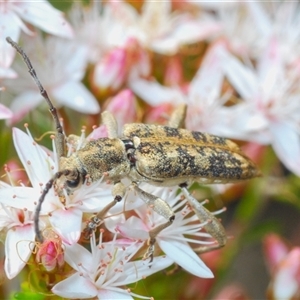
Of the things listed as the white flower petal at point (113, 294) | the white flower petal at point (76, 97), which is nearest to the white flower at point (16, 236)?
the white flower petal at point (113, 294)

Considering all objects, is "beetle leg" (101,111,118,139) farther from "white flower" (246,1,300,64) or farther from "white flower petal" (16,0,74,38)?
"white flower" (246,1,300,64)

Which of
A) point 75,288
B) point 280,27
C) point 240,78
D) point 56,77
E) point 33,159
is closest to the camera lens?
point 75,288

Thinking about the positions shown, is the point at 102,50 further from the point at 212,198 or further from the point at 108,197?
the point at 108,197

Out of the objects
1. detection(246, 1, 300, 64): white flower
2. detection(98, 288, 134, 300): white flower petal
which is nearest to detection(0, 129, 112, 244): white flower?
detection(98, 288, 134, 300): white flower petal

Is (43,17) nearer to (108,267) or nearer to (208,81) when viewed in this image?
(208,81)

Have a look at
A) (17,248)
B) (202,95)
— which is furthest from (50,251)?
(202,95)

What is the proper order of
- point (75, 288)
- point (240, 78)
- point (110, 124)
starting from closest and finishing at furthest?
point (75, 288) → point (110, 124) → point (240, 78)
